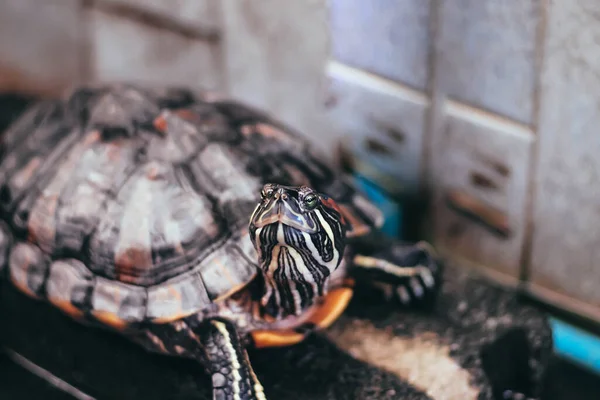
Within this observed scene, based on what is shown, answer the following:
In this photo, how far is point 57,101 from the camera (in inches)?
121

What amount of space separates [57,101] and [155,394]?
122 cm

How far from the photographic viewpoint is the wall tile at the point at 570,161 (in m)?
2.64

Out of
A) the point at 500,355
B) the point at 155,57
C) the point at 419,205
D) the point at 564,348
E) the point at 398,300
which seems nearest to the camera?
A: the point at 500,355

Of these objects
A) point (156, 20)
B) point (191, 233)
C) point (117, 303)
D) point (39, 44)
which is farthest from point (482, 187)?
point (39, 44)

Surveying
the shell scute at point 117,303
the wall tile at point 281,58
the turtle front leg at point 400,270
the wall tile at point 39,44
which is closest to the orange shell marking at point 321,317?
the turtle front leg at point 400,270

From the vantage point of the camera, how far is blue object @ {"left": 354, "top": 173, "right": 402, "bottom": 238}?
3.34 metres

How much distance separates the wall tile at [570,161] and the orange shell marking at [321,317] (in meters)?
0.88

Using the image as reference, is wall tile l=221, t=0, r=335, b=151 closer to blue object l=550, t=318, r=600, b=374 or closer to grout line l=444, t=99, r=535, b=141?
grout line l=444, t=99, r=535, b=141

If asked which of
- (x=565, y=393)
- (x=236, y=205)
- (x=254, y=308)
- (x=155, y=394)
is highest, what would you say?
(x=236, y=205)

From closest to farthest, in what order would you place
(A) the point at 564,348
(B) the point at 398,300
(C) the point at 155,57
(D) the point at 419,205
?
(B) the point at 398,300, (A) the point at 564,348, (D) the point at 419,205, (C) the point at 155,57

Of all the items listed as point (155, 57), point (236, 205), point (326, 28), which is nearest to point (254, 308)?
point (236, 205)

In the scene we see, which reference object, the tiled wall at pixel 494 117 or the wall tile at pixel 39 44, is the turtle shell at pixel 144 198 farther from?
the wall tile at pixel 39 44

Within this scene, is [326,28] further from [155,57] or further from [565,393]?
[565,393]

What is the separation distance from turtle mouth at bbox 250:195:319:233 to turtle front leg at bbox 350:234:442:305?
1.98 ft
